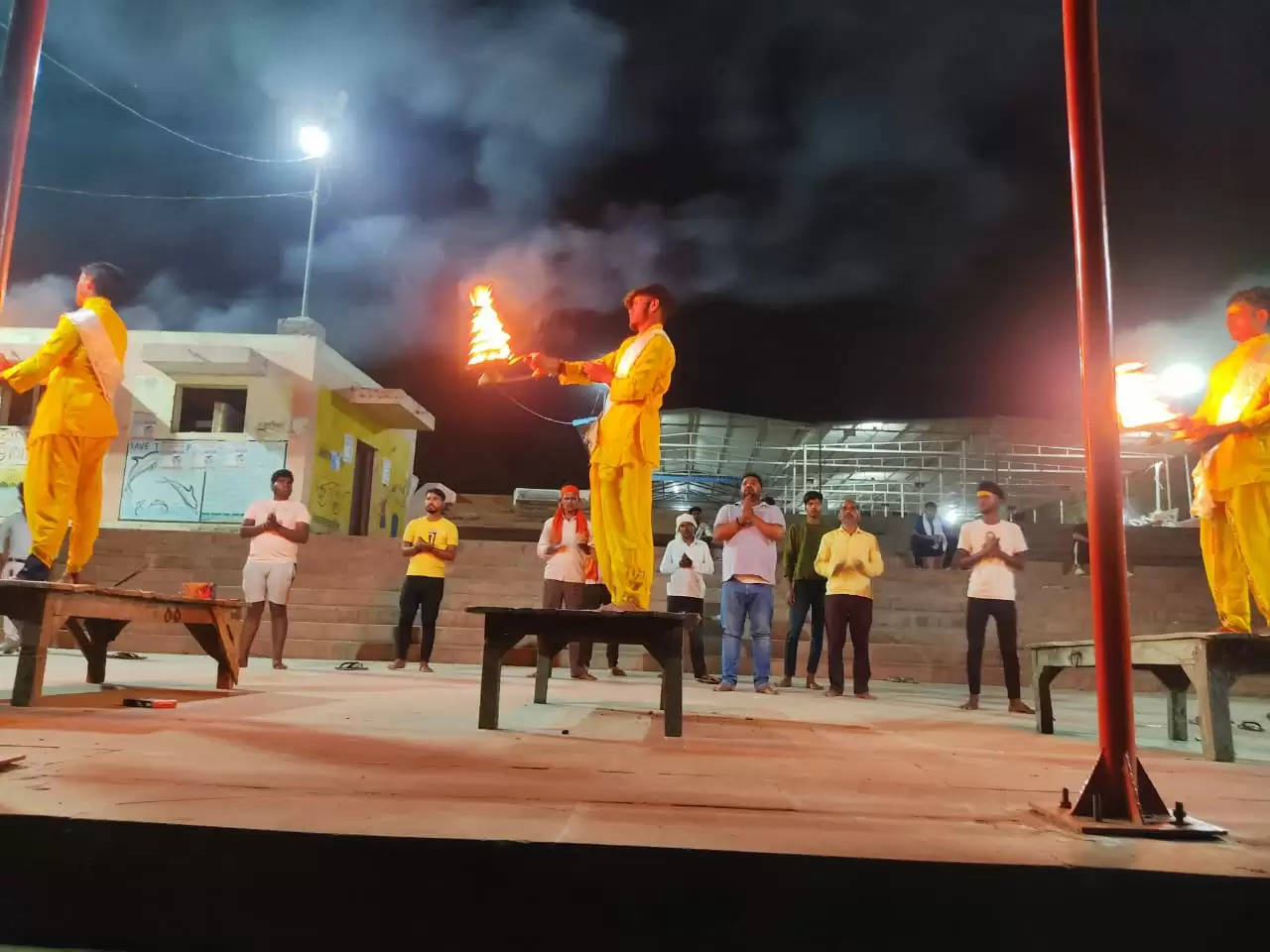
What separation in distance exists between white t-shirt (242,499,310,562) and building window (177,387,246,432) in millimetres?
12483

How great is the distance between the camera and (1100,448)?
2.43 meters

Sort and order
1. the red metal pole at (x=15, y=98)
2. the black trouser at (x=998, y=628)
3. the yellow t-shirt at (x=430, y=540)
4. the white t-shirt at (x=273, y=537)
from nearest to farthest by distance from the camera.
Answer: the red metal pole at (x=15, y=98) → the black trouser at (x=998, y=628) → the white t-shirt at (x=273, y=537) → the yellow t-shirt at (x=430, y=540)

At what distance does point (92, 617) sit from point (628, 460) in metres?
2.93

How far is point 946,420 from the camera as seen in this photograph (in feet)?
62.8

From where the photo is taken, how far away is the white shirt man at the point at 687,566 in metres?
9.00

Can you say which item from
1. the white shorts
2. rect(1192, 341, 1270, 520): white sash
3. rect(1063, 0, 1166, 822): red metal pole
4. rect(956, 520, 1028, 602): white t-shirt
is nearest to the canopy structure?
rect(956, 520, 1028, 602): white t-shirt

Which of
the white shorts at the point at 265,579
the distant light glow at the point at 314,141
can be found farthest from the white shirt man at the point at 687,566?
the distant light glow at the point at 314,141

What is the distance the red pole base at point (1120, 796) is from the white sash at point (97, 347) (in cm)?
515

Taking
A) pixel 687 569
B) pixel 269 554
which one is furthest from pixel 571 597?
pixel 269 554

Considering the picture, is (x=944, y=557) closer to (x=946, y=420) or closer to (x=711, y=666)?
(x=946, y=420)

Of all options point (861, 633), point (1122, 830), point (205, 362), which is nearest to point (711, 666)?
point (861, 633)

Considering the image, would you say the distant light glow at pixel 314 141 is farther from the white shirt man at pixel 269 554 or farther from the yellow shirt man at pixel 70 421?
the yellow shirt man at pixel 70 421

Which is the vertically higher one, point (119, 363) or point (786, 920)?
point (119, 363)

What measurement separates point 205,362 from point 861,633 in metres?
15.7
